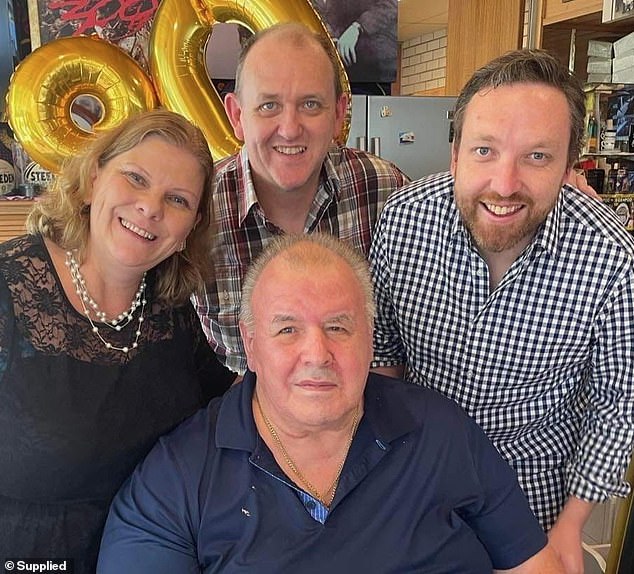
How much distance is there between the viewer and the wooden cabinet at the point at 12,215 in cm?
399

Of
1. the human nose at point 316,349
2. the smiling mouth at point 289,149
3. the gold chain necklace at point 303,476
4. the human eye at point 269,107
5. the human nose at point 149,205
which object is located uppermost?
the human eye at point 269,107

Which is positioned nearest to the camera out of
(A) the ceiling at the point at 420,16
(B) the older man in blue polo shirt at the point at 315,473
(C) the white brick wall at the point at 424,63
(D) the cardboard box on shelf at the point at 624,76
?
(B) the older man in blue polo shirt at the point at 315,473

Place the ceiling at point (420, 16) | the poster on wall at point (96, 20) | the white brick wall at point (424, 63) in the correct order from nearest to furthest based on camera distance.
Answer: the poster on wall at point (96, 20) → the ceiling at point (420, 16) → the white brick wall at point (424, 63)

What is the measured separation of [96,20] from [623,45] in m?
2.80

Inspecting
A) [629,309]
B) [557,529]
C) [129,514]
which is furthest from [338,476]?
[629,309]

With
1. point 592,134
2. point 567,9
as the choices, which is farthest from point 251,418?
point 567,9

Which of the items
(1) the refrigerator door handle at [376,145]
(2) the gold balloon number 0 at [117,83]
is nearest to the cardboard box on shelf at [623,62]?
(1) the refrigerator door handle at [376,145]

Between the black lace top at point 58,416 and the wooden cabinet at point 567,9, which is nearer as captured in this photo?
the black lace top at point 58,416

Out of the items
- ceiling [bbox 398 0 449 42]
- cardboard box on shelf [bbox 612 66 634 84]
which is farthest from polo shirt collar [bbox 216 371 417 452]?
ceiling [bbox 398 0 449 42]

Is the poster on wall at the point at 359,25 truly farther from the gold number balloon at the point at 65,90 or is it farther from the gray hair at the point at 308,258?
the gray hair at the point at 308,258

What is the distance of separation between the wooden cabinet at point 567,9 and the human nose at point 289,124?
2380 millimetres

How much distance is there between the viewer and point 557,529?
65.2 inches

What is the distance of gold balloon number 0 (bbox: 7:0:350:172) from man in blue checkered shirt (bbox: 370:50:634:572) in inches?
49.5

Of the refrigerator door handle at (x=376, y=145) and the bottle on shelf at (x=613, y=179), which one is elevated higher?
the refrigerator door handle at (x=376, y=145)
